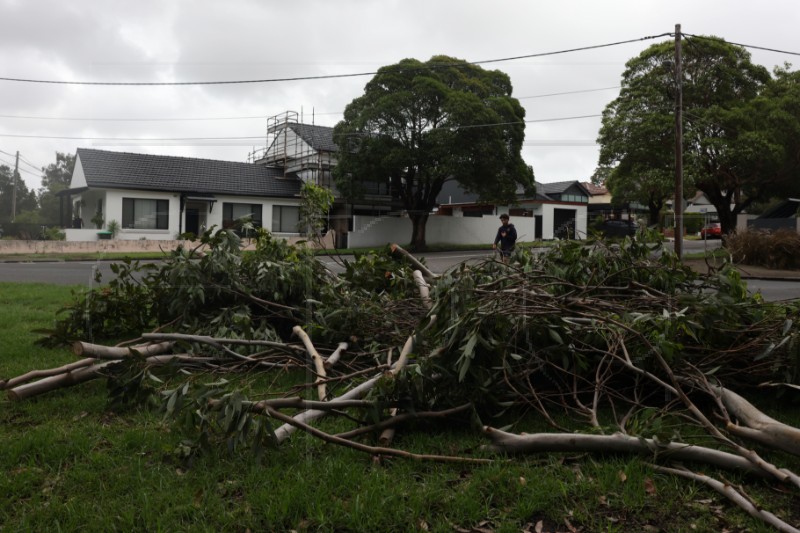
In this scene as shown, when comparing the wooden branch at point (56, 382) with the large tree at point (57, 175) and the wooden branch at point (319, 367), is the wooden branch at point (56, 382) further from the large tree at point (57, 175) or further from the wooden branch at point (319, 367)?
the large tree at point (57, 175)

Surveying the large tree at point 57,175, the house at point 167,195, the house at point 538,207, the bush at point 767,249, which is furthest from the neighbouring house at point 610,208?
the large tree at point 57,175

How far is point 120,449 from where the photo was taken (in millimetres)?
3625

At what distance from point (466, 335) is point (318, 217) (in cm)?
763

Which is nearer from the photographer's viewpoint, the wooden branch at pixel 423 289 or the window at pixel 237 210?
the wooden branch at pixel 423 289

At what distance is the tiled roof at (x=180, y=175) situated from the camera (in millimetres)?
30047

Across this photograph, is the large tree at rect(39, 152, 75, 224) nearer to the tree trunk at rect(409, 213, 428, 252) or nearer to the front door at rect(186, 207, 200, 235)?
the front door at rect(186, 207, 200, 235)

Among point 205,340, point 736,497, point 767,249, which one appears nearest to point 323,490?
point 736,497

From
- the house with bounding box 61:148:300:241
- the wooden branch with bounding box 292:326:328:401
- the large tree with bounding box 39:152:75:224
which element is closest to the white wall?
the house with bounding box 61:148:300:241

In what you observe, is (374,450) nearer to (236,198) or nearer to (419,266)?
(419,266)

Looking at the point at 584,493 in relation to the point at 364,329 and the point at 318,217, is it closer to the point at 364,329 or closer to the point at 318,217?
the point at 364,329

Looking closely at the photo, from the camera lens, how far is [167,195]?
30.7 meters

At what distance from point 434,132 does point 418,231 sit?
5.96 m

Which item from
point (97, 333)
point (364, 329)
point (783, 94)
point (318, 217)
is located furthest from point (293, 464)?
point (783, 94)

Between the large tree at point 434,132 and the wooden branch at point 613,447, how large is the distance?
79.4 feet
